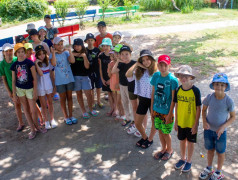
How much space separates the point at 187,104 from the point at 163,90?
17.7 inches

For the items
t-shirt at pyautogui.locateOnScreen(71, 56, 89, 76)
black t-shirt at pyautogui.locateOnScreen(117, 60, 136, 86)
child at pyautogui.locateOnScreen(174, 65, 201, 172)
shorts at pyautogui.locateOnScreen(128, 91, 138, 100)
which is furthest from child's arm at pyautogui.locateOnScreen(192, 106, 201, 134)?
t-shirt at pyautogui.locateOnScreen(71, 56, 89, 76)

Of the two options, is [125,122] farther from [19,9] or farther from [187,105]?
[19,9]

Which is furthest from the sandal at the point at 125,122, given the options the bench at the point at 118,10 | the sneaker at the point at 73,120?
the bench at the point at 118,10

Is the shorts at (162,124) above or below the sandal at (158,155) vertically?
above

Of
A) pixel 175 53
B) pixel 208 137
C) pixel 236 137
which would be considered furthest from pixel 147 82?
pixel 175 53

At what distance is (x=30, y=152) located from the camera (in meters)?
4.72

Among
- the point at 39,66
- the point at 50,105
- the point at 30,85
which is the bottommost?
the point at 50,105

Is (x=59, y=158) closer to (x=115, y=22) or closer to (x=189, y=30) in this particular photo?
(x=189, y=30)

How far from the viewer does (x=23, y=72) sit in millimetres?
4770

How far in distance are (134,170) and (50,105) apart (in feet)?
8.04

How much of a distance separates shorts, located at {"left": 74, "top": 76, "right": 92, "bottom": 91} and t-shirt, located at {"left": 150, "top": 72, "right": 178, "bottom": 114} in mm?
1910

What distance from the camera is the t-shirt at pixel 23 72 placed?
476cm

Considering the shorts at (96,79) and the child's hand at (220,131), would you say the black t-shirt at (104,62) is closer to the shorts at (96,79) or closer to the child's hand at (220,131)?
the shorts at (96,79)

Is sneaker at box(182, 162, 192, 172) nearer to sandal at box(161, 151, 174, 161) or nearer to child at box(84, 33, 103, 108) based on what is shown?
sandal at box(161, 151, 174, 161)
